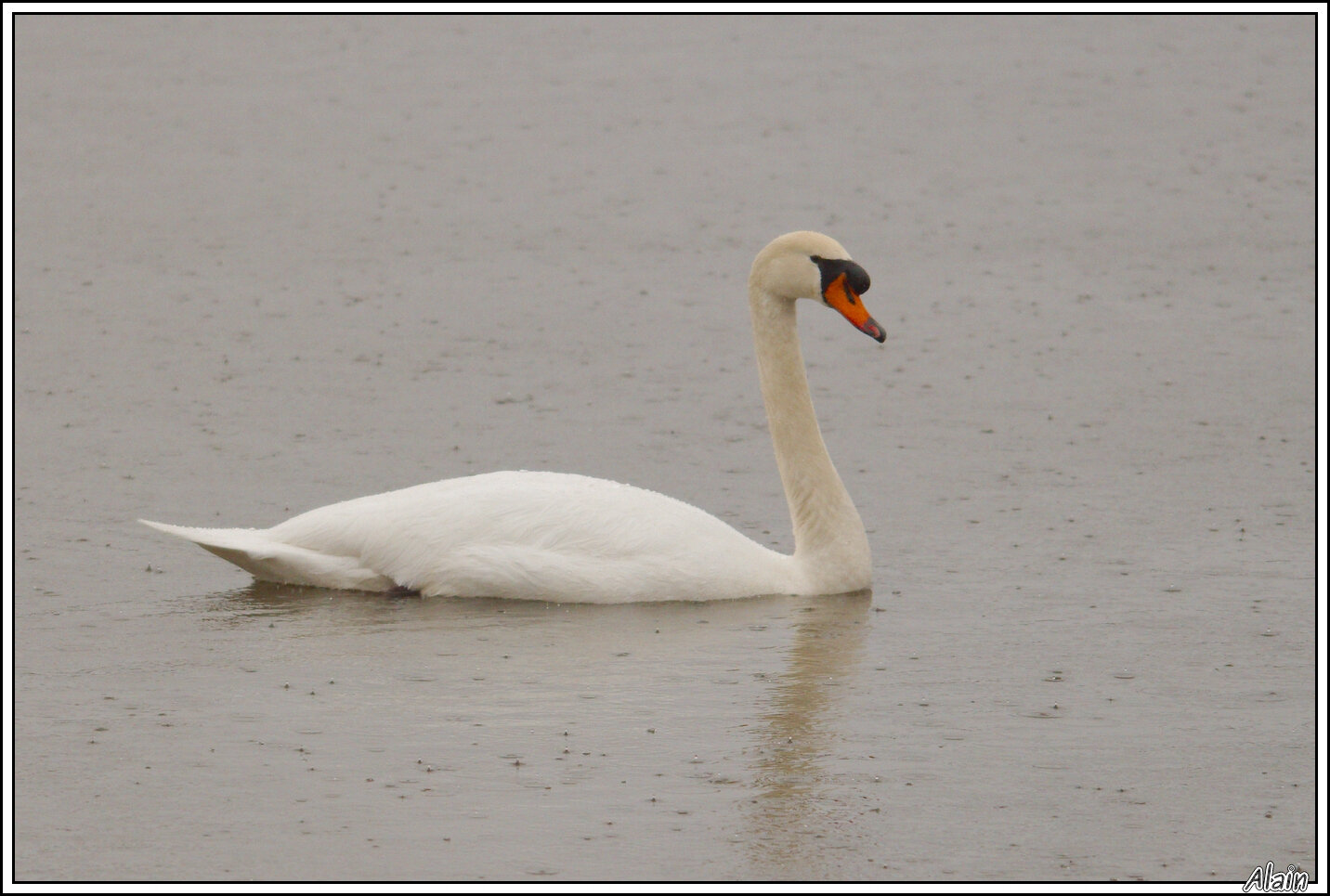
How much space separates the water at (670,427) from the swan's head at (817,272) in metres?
1.06

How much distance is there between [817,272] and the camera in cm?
938

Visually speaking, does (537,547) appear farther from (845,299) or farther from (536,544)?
(845,299)

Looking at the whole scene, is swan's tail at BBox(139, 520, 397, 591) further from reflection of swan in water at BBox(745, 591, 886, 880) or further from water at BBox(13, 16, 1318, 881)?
reflection of swan in water at BBox(745, 591, 886, 880)

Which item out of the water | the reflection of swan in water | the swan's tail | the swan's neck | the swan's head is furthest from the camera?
the swan's head

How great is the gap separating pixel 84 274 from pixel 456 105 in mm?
5615

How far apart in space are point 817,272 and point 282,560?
2.33m

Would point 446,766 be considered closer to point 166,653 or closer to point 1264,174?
point 166,653

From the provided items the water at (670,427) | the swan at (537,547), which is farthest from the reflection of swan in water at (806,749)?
the swan at (537,547)

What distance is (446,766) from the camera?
6.81 metres

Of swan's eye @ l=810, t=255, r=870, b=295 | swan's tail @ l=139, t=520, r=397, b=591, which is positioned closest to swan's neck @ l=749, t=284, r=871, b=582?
swan's eye @ l=810, t=255, r=870, b=295

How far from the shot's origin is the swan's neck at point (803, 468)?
920cm

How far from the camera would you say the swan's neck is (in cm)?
920

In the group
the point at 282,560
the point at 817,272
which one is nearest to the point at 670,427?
the point at 817,272

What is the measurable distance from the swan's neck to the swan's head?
4.9 inches
